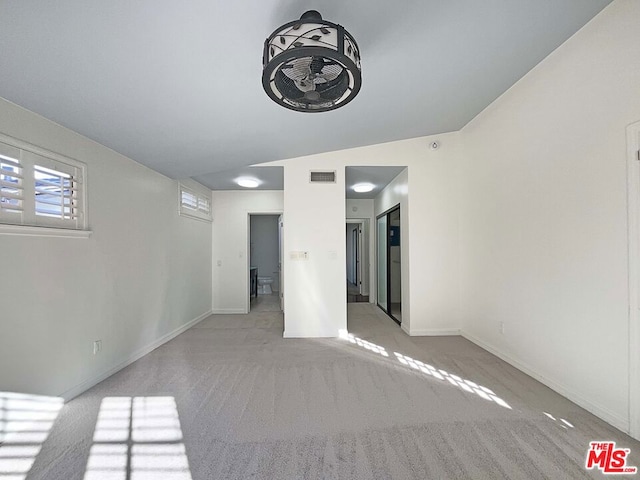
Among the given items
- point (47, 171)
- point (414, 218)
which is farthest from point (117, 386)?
point (414, 218)

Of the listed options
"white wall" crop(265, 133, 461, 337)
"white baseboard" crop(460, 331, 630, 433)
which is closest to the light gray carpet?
"white baseboard" crop(460, 331, 630, 433)

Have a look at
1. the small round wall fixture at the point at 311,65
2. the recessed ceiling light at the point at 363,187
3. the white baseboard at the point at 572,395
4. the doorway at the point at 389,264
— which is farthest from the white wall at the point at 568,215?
the recessed ceiling light at the point at 363,187

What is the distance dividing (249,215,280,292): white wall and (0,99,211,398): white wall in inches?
166

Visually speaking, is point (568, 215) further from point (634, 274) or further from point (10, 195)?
point (10, 195)

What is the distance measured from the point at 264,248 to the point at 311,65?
287 inches

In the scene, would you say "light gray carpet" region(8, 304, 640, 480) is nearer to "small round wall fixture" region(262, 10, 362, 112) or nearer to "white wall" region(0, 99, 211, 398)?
"white wall" region(0, 99, 211, 398)

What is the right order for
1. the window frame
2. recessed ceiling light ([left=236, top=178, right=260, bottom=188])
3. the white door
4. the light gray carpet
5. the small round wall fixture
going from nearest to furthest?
1. the small round wall fixture
2. the light gray carpet
3. the white door
4. the window frame
5. recessed ceiling light ([left=236, top=178, right=260, bottom=188])

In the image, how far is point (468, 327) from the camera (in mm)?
3768

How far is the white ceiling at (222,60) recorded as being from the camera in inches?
56.4

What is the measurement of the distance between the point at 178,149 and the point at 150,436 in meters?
2.57

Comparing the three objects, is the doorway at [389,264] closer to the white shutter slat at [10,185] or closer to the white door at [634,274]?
the white door at [634,274]

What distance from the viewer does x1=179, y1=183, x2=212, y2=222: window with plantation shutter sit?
4348 millimetres

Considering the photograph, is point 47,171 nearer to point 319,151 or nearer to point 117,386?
point 117,386

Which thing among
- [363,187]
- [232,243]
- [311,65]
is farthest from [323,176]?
[311,65]
